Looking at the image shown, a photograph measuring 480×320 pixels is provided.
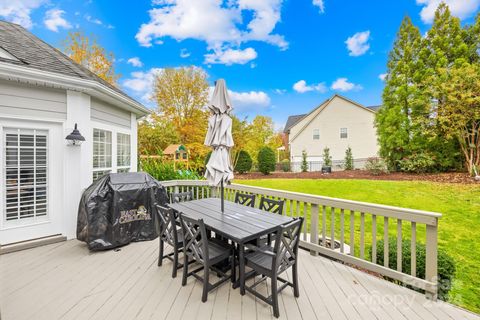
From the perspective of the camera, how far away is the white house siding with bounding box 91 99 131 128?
13.4 feet

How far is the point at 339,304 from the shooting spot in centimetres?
215

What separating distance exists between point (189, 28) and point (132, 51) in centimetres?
431

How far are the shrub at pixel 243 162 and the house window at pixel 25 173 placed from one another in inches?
440

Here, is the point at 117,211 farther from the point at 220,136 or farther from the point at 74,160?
the point at 220,136

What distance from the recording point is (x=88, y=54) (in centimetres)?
1243

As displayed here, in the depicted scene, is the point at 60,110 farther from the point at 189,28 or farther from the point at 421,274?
the point at 189,28

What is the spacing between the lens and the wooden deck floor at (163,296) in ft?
6.56

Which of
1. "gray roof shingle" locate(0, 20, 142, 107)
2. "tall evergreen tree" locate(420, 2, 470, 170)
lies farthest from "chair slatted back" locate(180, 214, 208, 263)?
"tall evergreen tree" locate(420, 2, 470, 170)

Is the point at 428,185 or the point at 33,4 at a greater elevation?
the point at 33,4

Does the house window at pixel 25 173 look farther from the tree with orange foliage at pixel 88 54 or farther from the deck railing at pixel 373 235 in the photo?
the tree with orange foliage at pixel 88 54

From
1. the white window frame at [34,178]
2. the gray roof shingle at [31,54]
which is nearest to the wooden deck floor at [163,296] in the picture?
the white window frame at [34,178]

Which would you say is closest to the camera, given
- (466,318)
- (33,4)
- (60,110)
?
(466,318)

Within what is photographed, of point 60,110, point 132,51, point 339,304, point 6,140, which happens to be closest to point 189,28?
point 132,51

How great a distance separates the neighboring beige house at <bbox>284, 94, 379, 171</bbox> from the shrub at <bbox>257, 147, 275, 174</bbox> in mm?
4324
